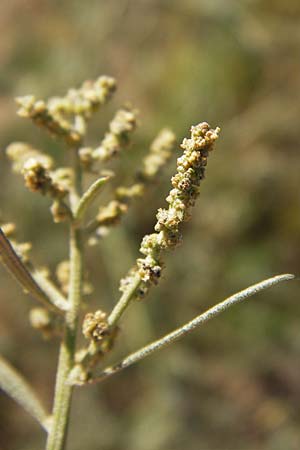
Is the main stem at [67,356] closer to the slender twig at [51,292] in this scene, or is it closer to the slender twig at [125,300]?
the slender twig at [51,292]

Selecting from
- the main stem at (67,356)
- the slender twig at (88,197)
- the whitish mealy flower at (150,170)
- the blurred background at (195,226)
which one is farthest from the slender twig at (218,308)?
the blurred background at (195,226)

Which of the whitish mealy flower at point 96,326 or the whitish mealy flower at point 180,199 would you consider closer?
the whitish mealy flower at point 180,199

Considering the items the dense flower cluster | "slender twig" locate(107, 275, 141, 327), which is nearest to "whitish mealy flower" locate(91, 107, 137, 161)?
the dense flower cluster

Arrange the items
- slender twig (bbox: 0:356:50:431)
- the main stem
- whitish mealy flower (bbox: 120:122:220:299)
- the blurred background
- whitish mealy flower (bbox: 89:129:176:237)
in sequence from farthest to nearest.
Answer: the blurred background → whitish mealy flower (bbox: 89:129:176:237) → slender twig (bbox: 0:356:50:431) → the main stem → whitish mealy flower (bbox: 120:122:220:299)

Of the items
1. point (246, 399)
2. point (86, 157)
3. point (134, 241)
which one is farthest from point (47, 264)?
point (86, 157)

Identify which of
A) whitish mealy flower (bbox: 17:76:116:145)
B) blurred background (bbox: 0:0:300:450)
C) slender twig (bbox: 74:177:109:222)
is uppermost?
whitish mealy flower (bbox: 17:76:116:145)

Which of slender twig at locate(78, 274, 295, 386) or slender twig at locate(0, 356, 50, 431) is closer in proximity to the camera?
slender twig at locate(78, 274, 295, 386)

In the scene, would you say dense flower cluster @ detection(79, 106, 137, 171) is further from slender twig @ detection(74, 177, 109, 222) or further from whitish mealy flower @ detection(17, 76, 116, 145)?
slender twig @ detection(74, 177, 109, 222)
